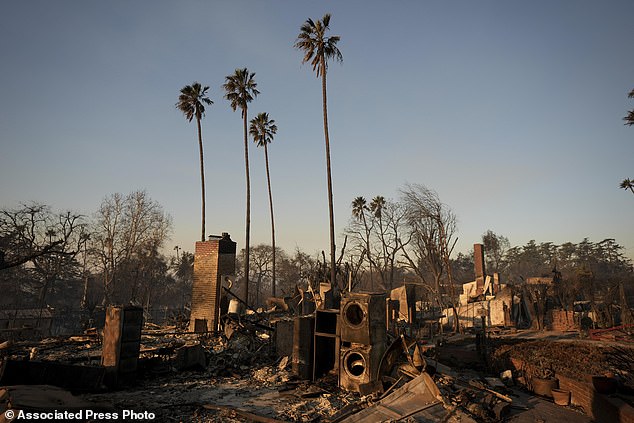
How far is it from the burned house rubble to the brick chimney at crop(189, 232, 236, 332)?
189 cm

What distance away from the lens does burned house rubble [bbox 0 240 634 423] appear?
25.0 feet

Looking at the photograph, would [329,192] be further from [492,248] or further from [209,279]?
[492,248]

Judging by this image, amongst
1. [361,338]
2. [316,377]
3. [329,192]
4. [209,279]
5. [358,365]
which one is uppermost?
[329,192]

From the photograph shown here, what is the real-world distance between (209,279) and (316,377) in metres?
9.65

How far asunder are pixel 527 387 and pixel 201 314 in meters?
14.5

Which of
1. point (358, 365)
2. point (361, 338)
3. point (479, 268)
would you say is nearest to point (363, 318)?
point (361, 338)

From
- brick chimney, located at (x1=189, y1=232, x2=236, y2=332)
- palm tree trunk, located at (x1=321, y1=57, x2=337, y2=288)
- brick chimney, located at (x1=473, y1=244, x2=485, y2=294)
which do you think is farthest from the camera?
brick chimney, located at (x1=473, y1=244, x2=485, y2=294)

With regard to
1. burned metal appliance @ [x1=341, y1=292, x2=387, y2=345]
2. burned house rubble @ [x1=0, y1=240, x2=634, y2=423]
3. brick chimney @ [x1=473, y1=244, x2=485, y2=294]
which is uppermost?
brick chimney @ [x1=473, y1=244, x2=485, y2=294]

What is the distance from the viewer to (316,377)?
1108cm

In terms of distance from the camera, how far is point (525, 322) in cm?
2725

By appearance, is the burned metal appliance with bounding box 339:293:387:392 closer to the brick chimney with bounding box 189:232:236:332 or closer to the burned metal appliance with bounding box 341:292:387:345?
the burned metal appliance with bounding box 341:292:387:345

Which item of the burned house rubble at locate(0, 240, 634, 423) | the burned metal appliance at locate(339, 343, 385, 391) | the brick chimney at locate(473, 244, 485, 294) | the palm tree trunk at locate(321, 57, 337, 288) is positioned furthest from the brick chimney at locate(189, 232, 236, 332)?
the brick chimney at locate(473, 244, 485, 294)

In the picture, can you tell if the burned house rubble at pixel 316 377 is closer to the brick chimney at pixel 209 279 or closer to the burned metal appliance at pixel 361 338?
the burned metal appliance at pixel 361 338

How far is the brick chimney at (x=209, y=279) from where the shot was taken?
1841cm
